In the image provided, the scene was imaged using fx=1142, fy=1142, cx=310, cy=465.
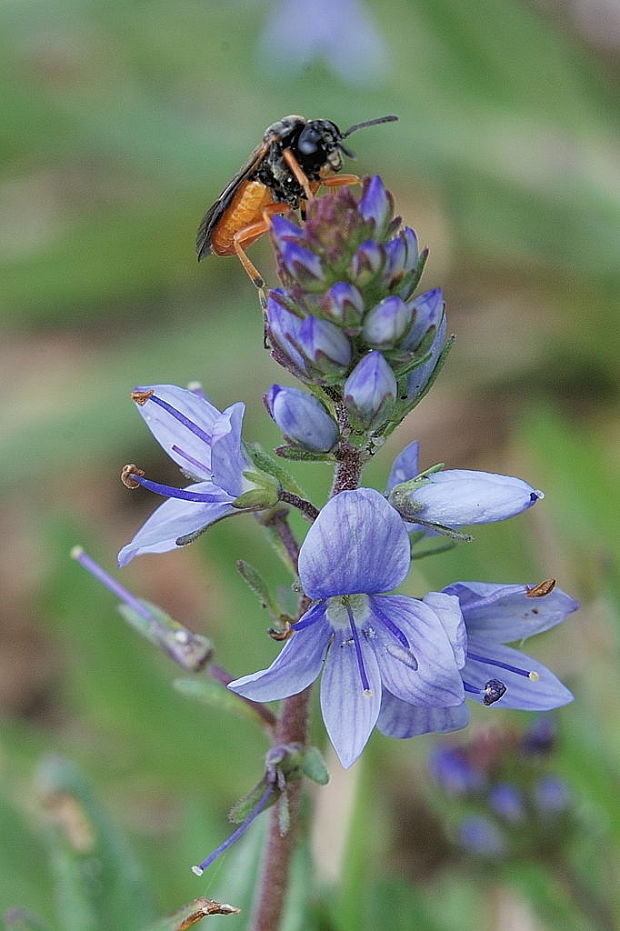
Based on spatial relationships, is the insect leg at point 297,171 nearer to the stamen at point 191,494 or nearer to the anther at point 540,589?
the stamen at point 191,494

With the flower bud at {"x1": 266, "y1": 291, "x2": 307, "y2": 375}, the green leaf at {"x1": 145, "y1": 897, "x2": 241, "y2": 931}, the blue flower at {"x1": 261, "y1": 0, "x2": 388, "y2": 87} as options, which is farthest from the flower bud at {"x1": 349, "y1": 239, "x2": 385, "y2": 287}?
the blue flower at {"x1": 261, "y1": 0, "x2": 388, "y2": 87}

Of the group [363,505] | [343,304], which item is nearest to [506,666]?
[363,505]

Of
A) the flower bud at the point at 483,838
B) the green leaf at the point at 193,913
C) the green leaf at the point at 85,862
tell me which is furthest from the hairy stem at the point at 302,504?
the flower bud at the point at 483,838

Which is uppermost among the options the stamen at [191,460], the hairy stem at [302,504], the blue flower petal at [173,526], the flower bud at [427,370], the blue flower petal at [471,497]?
the stamen at [191,460]

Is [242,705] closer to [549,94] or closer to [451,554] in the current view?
[451,554]

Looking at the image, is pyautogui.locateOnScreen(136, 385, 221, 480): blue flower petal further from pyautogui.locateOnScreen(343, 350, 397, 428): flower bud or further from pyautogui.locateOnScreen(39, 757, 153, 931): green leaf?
pyautogui.locateOnScreen(39, 757, 153, 931): green leaf

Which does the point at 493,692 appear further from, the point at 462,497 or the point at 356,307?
the point at 356,307

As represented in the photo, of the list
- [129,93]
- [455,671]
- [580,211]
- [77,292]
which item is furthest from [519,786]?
[129,93]
